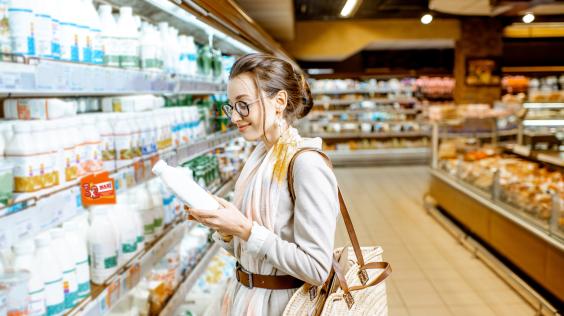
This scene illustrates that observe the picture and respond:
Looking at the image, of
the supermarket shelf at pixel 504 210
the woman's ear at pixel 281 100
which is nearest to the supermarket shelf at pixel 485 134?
the supermarket shelf at pixel 504 210

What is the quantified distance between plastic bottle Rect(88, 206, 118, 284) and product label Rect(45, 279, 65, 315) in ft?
0.87

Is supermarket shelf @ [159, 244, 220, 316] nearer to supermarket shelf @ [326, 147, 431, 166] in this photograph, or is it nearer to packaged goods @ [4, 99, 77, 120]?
packaged goods @ [4, 99, 77, 120]

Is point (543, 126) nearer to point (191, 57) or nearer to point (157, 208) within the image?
point (191, 57)

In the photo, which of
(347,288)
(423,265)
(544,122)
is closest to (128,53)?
(347,288)

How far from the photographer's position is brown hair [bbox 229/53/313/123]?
1381 millimetres

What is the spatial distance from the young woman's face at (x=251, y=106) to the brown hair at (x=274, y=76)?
0.01 meters

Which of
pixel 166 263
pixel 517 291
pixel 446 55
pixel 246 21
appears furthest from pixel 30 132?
pixel 446 55

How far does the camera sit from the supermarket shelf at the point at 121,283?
5.49 ft

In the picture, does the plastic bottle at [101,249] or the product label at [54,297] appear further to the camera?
the plastic bottle at [101,249]

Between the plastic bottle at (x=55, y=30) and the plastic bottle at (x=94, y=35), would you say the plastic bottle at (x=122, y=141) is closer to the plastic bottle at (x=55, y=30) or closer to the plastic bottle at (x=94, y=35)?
the plastic bottle at (x=94, y=35)

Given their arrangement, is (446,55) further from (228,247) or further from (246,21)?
(228,247)

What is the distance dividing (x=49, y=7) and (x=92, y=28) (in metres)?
0.31

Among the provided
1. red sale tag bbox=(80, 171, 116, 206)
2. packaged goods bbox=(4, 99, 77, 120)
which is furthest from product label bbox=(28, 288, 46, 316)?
packaged goods bbox=(4, 99, 77, 120)

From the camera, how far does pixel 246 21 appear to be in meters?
2.99
